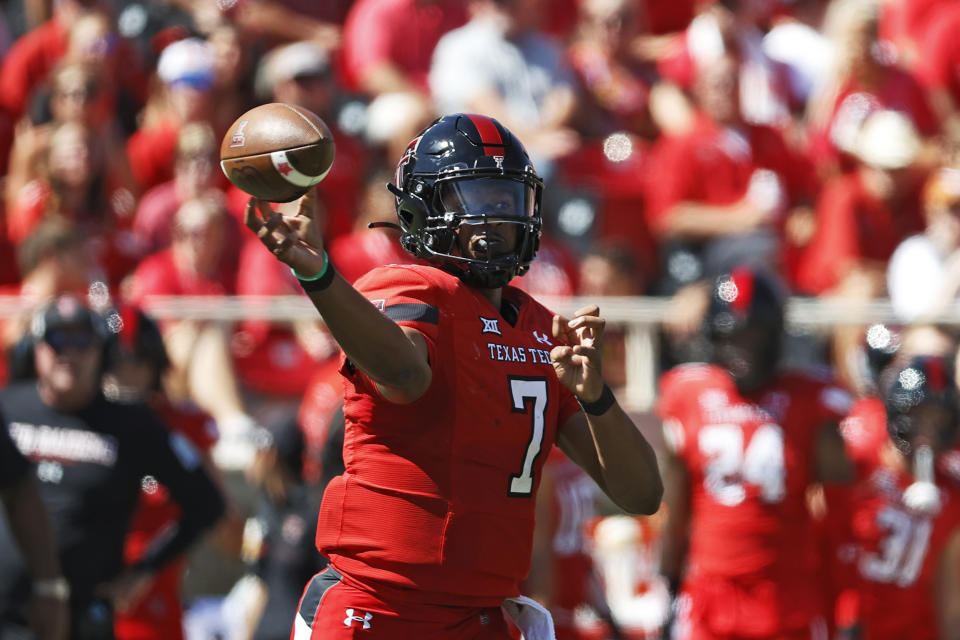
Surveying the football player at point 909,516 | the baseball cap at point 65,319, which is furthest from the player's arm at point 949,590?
the baseball cap at point 65,319

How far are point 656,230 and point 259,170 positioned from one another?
19.0 ft

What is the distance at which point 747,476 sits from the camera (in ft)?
21.5

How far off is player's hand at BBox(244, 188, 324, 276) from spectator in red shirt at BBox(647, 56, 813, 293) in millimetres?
5328

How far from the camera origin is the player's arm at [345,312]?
3248 millimetres

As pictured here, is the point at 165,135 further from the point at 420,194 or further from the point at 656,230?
the point at 420,194

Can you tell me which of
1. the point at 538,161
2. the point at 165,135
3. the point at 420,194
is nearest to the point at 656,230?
the point at 538,161

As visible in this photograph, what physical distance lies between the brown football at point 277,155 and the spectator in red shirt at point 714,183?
17.2 ft

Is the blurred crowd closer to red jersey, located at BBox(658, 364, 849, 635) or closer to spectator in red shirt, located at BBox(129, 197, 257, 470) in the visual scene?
spectator in red shirt, located at BBox(129, 197, 257, 470)

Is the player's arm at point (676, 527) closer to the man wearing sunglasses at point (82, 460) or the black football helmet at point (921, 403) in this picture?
the black football helmet at point (921, 403)

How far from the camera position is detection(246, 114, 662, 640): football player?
3.71 metres

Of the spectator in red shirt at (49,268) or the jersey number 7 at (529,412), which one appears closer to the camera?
the jersey number 7 at (529,412)

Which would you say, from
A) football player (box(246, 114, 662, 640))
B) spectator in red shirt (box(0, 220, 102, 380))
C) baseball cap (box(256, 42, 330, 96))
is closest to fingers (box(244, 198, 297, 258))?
football player (box(246, 114, 662, 640))

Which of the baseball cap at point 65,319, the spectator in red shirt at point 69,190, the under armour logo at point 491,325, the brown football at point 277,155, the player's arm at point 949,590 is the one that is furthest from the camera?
the spectator in red shirt at point 69,190

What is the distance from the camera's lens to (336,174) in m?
9.08
